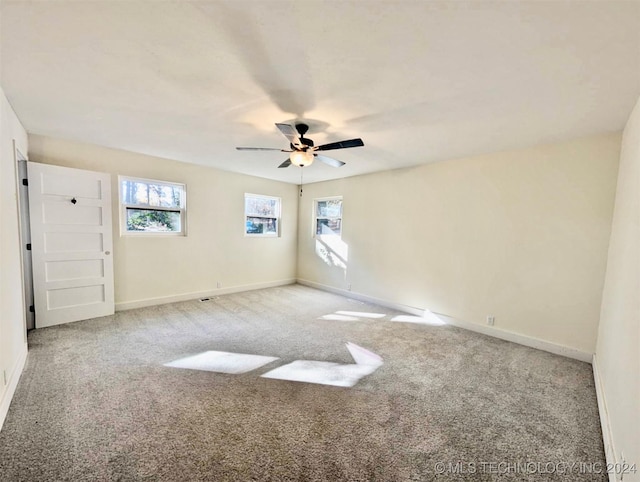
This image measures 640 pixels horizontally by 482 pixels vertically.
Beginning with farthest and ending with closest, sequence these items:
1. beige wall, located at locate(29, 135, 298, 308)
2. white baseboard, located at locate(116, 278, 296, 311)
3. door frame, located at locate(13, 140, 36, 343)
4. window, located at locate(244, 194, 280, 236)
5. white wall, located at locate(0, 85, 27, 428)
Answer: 1. window, located at locate(244, 194, 280, 236)
2. white baseboard, located at locate(116, 278, 296, 311)
3. beige wall, located at locate(29, 135, 298, 308)
4. door frame, located at locate(13, 140, 36, 343)
5. white wall, located at locate(0, 85, 27, 428)

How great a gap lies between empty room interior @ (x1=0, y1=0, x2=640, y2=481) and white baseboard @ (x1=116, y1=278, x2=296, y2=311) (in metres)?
0.07

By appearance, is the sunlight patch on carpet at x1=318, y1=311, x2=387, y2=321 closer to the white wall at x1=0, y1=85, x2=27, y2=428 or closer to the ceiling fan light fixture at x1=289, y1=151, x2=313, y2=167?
the ceiling fan light fixture at x1=289, y1=151, x2=313, y2=167

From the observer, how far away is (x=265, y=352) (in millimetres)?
2977

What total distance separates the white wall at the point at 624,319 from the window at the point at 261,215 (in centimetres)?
533

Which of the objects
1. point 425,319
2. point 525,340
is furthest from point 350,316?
point 525,340

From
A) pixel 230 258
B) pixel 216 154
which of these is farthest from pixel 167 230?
pixel 216 154

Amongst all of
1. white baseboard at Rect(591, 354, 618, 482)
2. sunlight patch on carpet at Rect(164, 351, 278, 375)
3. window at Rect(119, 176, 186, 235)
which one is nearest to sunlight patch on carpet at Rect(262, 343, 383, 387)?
sunlight patch on carpet at Rect(164, 351, 278, 375)

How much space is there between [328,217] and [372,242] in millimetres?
1358

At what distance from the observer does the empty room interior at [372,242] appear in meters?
1.53

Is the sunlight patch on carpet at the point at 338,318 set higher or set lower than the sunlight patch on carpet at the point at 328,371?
lower

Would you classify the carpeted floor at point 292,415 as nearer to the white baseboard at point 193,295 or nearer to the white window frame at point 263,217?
the white baseboard at point 193,295

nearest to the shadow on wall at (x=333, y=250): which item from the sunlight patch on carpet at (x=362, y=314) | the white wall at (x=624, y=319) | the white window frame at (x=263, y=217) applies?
the white window frame at (x=263, y=217)

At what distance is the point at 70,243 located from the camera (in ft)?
11.8

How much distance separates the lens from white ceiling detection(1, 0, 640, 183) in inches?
54.3
